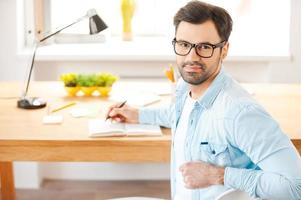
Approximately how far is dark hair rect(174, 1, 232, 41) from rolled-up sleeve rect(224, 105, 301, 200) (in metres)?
0.26

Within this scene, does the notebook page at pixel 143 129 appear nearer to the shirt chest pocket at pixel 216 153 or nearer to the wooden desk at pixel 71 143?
the wooden desk at pixel 71 143

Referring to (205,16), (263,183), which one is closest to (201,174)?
(263,183)

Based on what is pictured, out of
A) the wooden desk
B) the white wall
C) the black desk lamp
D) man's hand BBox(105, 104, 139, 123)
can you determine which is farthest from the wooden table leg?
man's hand BBox(105, 104, 139, 123)

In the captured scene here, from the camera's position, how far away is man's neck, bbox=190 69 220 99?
1.67 m

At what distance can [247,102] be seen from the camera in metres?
1.52

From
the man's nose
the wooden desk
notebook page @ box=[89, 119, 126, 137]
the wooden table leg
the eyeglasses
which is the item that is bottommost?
the wooden table leg

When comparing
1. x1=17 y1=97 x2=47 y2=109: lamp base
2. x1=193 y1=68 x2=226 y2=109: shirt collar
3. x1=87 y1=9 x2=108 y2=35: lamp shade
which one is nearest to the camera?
x1=193 y1=68 x2=226 y2=109: shirt collar

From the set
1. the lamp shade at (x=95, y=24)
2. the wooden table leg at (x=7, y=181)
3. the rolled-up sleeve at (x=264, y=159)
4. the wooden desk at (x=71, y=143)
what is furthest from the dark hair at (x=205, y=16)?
the wooden table leg at (x=7, y=181)

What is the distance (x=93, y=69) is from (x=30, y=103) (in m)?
1.03

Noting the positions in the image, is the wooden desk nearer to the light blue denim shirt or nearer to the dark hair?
the light blue denim shirt

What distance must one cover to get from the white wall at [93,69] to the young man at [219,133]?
1.71 meters

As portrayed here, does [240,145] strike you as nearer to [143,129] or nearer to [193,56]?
[193,56]

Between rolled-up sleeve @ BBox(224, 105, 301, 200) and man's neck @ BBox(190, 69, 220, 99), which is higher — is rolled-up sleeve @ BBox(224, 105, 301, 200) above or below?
below

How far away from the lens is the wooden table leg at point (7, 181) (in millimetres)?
3013
